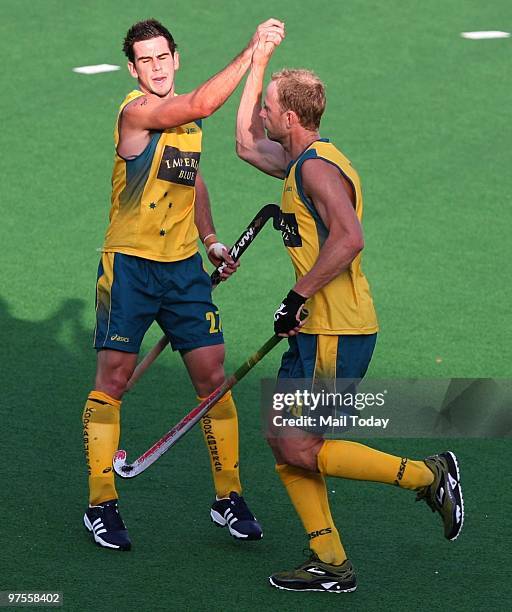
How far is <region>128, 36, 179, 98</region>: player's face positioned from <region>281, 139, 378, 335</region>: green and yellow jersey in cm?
84

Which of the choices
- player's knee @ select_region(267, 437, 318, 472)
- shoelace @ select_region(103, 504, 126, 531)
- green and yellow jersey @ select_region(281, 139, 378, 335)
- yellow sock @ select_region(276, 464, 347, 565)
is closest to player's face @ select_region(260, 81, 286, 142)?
green and yellow jersey @ select_region(281, 139, 378, 335)

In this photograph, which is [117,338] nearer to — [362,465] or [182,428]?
[182,428]

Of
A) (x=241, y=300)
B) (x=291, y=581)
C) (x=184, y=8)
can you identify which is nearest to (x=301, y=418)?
(x=291, y=581)

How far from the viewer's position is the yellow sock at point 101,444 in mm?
6074

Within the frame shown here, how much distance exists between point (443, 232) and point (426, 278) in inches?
33.7

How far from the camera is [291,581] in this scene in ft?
18.3

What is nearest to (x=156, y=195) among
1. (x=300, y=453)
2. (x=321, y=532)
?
(x=300, y=453)

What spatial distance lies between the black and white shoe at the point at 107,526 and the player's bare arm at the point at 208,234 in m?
1.18

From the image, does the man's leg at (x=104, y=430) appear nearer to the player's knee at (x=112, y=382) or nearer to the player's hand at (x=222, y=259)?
the player's knee at (x=112, y=382)

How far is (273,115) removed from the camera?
5.57 meters

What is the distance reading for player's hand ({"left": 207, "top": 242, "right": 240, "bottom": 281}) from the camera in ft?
20.8

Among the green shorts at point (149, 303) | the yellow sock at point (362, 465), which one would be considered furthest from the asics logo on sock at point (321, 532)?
the green shorts at point (149, 303)

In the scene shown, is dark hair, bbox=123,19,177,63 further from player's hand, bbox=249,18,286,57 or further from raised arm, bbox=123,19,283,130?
player's hand, bbox=249,18,286,57

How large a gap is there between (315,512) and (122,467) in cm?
100
